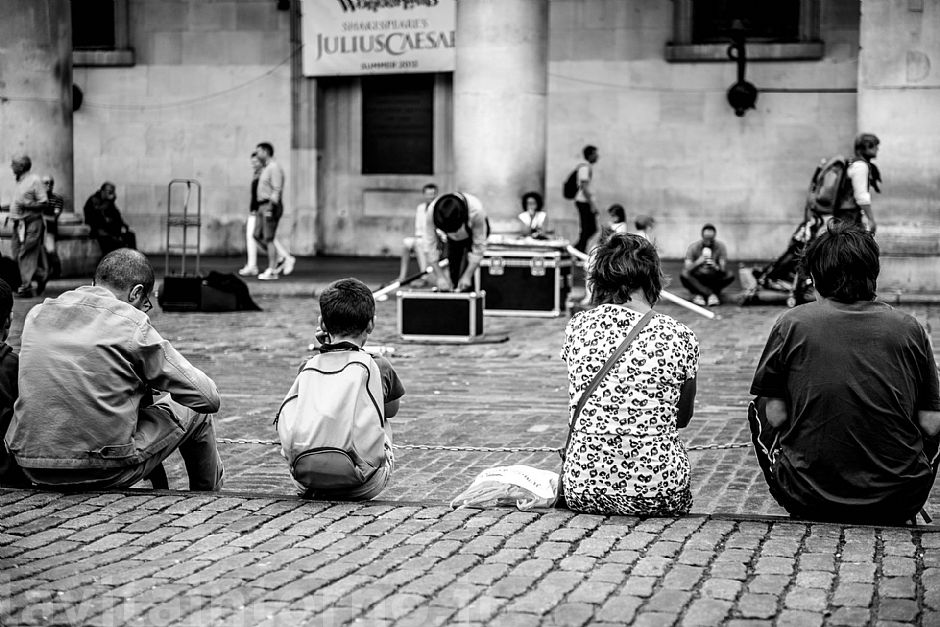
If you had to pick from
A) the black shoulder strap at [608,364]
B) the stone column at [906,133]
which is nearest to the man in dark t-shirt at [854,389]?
the black shoulder strap at [608,364]

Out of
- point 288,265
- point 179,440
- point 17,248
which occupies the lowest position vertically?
point 288,265

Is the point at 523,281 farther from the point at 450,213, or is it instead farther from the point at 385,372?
the point at 385,372

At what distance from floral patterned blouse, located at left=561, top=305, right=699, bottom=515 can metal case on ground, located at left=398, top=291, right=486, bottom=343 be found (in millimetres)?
7934

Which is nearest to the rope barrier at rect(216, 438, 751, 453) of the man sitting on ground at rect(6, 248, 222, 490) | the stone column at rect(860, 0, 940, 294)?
the man sitting on ground at rect(6, 248, 222, 490)

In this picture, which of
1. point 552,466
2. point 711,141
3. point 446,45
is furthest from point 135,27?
point 552,466

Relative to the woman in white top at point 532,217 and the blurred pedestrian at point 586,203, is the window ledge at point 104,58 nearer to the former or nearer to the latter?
the blurred pedestrian at point 586,203

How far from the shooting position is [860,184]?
15.6m

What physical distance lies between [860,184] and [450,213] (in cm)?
452

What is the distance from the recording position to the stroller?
16203 millimetres

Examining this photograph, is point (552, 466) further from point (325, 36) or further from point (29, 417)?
point (325, 36)

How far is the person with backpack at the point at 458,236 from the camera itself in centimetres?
1393

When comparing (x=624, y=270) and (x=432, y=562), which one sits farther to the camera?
(x=624, y=270)

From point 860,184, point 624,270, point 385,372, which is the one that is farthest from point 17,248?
point 624,270

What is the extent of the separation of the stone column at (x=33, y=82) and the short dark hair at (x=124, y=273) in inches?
535
